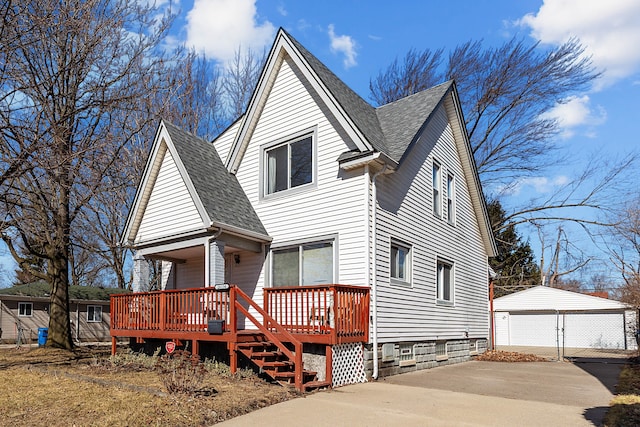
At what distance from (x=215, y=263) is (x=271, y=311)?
5.90 ft

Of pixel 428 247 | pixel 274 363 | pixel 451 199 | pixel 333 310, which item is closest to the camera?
pixel 274 363

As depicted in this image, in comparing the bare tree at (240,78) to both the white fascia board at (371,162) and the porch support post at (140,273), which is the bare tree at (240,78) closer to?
the porch support post at (140,273)

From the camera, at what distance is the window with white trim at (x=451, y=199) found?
55.0 feet

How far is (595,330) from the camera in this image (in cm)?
2670

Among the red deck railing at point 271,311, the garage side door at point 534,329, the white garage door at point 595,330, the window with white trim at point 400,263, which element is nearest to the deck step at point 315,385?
the red deck railing at point 271,311

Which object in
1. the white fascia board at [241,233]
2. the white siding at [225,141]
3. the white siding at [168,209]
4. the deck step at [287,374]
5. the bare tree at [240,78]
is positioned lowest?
the deck step at [287,374]

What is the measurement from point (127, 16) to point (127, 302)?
27.4ft

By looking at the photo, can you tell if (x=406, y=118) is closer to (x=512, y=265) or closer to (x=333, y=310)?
(x=333, y=310)

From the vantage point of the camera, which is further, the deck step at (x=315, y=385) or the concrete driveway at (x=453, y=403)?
the deck step at (x=315, y=385)

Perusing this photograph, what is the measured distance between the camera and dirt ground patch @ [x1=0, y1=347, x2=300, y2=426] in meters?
6.85

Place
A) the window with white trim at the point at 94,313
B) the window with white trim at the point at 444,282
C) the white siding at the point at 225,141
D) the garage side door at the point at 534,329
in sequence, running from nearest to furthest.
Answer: the window with white trim at the point at 444,282 < the white siding at the point at 225,141 < the garage side door at the point at 534,329 < the window with white trim at the point at 94,313

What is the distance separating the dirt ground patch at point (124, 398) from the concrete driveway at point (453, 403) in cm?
44

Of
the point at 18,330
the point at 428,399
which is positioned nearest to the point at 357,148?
the point at 428,399

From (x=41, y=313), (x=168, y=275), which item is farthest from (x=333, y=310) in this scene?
(x=41, y=313)
